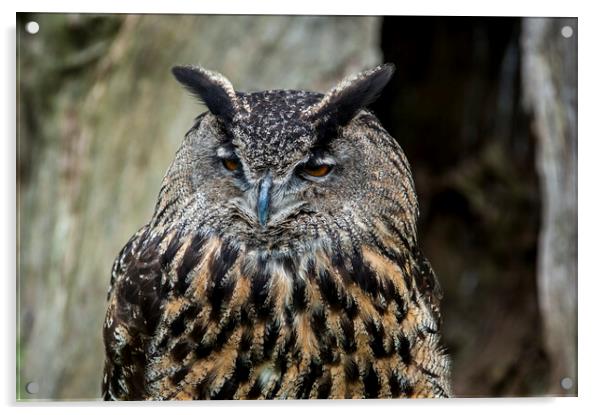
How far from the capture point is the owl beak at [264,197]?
1997mm

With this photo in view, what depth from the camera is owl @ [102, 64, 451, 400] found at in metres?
2.13

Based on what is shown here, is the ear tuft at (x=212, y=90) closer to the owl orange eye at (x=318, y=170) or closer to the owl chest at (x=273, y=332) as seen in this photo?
the owl orange eye at (x=318, y=170)

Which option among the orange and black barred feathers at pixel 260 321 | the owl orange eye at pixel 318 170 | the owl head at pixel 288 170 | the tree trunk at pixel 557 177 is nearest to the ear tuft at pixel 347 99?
the owl head at pixel 288 170

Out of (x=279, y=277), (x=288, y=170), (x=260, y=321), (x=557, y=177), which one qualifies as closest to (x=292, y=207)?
(x=288, y=170)

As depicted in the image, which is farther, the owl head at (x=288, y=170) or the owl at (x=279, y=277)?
the owl at (x=279, y=277)

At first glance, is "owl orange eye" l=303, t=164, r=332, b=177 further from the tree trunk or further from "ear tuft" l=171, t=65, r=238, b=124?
the tree trunk

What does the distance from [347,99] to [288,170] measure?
0.26 meters

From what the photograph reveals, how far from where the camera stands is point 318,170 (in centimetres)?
208

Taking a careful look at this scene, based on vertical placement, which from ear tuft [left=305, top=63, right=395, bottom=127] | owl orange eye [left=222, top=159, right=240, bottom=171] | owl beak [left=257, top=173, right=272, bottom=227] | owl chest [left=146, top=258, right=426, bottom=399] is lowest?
owl chest [left=146, top=258, right=426, bottom=399]

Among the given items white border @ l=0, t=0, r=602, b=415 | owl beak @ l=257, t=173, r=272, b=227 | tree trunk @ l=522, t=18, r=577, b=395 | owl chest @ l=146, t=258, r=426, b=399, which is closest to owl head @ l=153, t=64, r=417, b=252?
owl beak @ l=257, t=173, r=272, b=227
